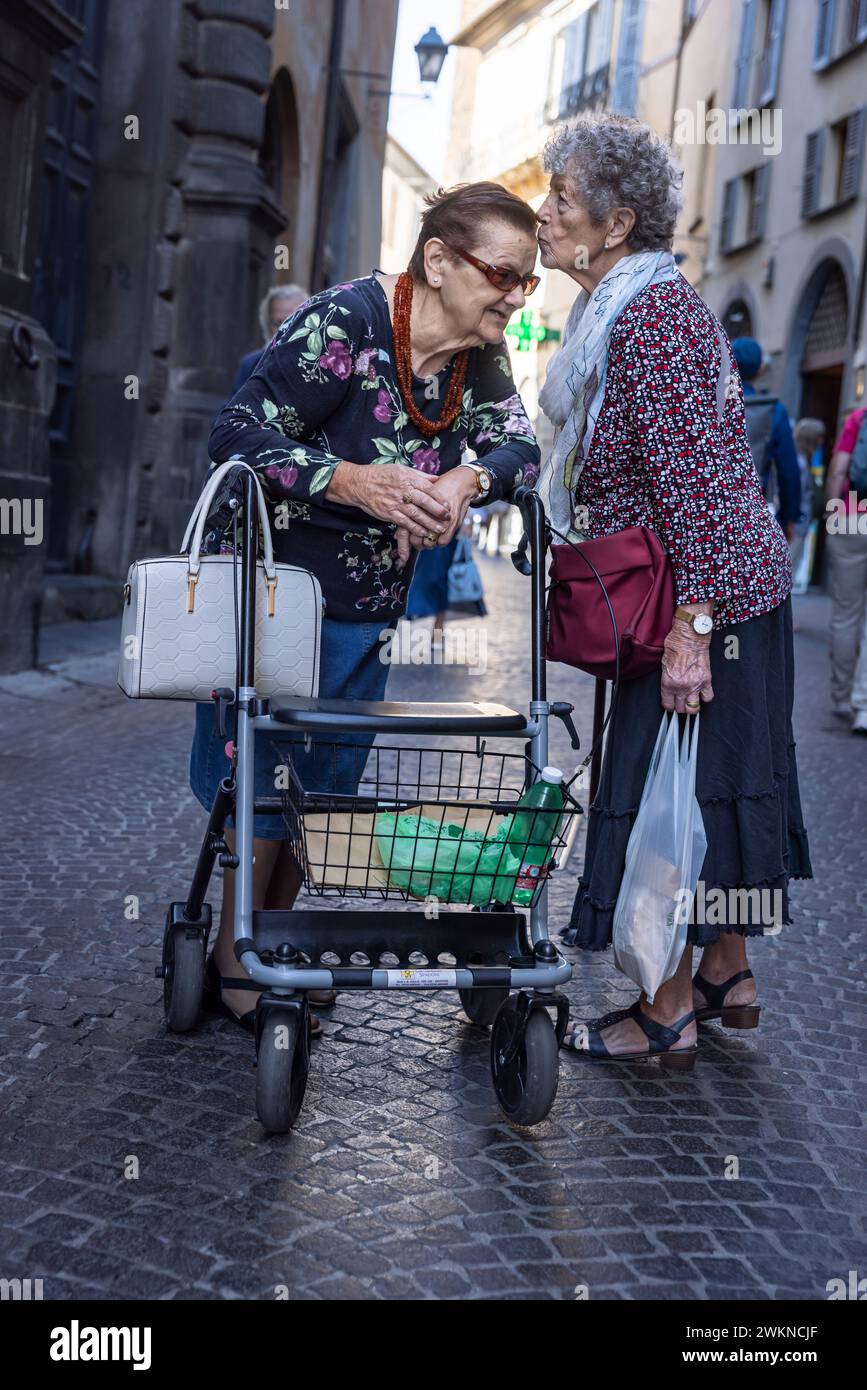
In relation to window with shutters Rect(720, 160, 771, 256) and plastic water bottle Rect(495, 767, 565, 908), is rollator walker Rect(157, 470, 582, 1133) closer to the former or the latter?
plastic water bottle Rect(495, 767, 565, 908)

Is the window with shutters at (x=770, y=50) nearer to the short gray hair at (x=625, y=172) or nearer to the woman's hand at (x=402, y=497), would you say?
the short gray hair at (x=625, y=172)

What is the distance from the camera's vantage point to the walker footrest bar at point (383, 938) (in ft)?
9.79

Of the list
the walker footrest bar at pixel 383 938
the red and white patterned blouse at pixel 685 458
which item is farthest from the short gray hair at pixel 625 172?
the walker footrest bar at pixel 383 938

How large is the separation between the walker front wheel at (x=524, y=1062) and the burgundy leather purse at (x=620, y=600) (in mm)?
710

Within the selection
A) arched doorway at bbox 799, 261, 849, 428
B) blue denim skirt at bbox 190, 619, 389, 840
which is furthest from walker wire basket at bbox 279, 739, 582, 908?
arched doorway at bbox 799, 261, 849, 428

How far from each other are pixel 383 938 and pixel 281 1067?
0.29 m

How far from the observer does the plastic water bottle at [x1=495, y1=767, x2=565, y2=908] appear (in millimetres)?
2980

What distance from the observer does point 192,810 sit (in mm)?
5816

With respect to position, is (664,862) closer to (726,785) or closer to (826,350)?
(726,785)

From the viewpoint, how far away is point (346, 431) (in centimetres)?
338

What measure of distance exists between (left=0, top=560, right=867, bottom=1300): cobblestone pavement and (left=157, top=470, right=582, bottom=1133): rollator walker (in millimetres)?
166
